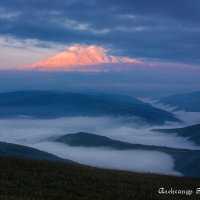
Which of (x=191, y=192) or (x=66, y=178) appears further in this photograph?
(x=66, y=178)

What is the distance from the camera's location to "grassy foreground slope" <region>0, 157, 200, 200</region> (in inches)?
858

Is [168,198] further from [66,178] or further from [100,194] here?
[66,178]

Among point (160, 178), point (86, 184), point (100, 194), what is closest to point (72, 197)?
point (100, 194)

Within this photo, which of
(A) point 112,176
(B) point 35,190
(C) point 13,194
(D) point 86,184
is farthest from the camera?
(A) point 112,176

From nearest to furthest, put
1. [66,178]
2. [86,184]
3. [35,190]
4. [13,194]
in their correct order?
[13,194] → [35,190] → [86,184] → [66,178]

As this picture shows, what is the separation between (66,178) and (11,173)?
3942 mm

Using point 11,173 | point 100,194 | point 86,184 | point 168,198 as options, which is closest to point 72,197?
point 100,194

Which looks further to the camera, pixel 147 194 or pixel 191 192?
pixel 191 192

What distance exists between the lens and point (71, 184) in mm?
25328

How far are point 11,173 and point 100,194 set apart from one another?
8.31 meters

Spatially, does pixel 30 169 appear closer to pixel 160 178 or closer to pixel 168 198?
pixel 160 178

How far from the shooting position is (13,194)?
2098 centimetres

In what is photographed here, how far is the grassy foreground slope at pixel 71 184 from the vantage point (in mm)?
21797

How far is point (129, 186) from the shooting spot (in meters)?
25.9
